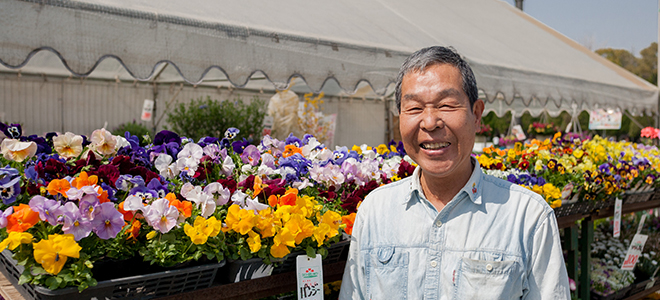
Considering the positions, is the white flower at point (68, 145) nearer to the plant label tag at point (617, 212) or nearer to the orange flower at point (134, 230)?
Answer: the orange flower at point (134, 230)

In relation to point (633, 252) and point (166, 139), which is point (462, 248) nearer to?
point (166, 139)

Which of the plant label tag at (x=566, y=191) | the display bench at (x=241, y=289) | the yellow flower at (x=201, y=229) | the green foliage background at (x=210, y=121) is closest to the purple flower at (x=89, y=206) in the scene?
the yellow flower at (x=201, y=229)

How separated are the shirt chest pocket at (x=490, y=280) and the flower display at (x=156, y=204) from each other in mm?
401

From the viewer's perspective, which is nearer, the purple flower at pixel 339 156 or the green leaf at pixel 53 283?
the green leaf at pixel 53 283

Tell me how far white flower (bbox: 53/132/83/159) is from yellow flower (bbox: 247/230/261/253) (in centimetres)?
68

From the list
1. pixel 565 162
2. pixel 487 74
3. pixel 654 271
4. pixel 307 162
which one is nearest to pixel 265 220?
pixel 307 162

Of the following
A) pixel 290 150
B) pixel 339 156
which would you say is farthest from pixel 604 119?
pixel 290 150

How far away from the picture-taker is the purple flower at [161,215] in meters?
1.14

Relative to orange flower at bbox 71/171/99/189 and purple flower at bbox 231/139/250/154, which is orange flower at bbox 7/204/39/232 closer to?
orange flower at bbox 71/171/99/189

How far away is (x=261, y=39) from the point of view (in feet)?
9.66

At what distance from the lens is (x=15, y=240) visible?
38.5 inches

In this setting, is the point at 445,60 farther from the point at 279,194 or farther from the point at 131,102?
the point at 131,102

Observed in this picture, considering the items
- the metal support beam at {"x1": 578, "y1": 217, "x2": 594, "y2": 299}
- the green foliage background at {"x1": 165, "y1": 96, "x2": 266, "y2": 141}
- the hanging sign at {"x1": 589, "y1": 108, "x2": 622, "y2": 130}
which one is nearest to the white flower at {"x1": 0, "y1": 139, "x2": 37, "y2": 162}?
the metal support beam at {"x1": 578, "y1": 217, "x2": 594, "y2": 299}

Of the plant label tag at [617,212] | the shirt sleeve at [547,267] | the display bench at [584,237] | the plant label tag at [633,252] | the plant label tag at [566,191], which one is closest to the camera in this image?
the shirt sleeve at [547,267]
